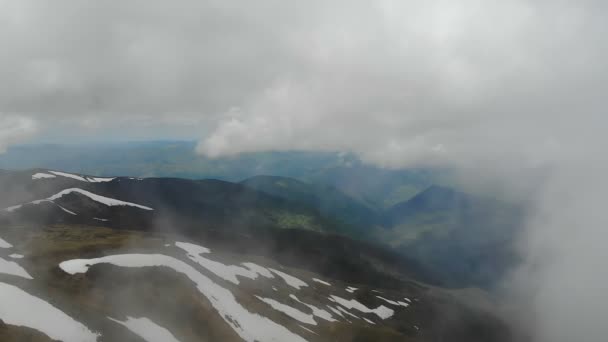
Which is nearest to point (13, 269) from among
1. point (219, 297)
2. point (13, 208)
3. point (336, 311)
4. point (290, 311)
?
point (219, 297)

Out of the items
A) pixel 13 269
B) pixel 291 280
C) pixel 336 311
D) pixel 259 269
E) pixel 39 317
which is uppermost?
pixel 259 269

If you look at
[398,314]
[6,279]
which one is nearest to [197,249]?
[6,279]

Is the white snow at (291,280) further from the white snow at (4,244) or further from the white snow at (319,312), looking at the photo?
the white snow at (4,244)

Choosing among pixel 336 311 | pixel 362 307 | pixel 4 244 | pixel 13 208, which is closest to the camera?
pixel 4 244

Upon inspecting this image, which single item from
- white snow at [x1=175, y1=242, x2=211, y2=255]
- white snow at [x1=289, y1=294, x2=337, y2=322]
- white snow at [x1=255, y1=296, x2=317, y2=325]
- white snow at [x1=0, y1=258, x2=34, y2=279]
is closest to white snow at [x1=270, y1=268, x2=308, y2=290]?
white snow at [x1=289, y1=294, x2=337, y2=322]

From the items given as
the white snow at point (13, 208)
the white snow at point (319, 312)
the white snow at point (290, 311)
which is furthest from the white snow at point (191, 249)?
the white snow at point (13, 208)

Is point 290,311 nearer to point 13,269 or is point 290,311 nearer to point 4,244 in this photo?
point 13,269

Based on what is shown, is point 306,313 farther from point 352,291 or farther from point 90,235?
point 90,235
